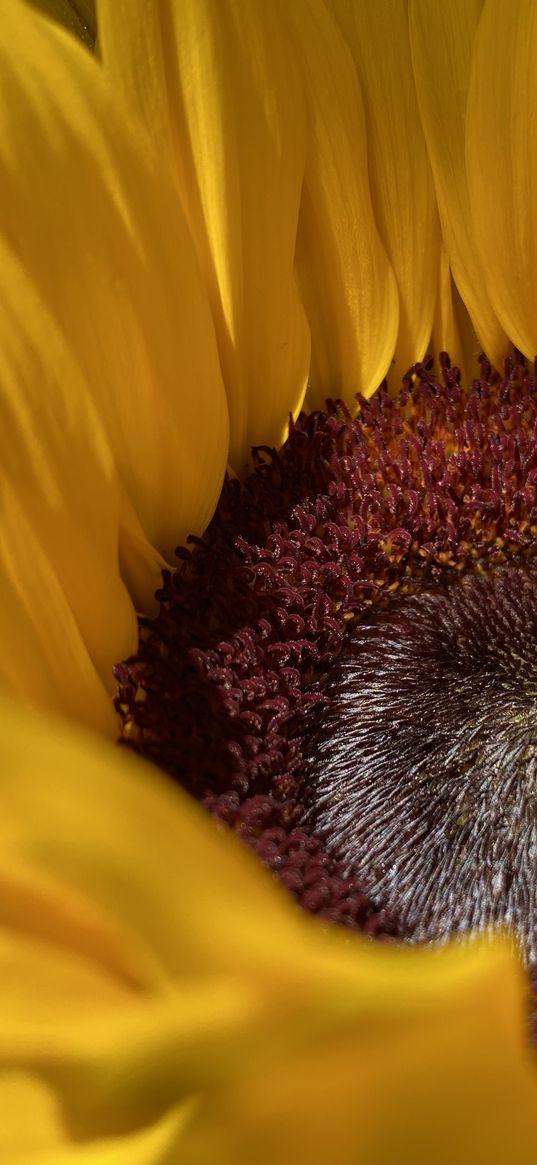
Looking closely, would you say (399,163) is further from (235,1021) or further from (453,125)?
(235,1021)

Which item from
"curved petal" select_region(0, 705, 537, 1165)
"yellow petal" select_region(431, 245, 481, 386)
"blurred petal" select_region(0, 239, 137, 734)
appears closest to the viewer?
"curved petal" select_region(0, 705, 537, 1165)

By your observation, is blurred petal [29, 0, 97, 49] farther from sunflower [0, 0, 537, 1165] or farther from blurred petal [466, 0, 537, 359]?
blurred petal [466, 0, 537, 359]

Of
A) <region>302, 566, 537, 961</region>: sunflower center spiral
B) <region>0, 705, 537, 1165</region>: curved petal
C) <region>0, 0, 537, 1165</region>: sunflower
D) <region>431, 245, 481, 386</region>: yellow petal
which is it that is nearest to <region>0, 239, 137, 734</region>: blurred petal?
<region>0, 0, 537, 1165</region>: sunflower

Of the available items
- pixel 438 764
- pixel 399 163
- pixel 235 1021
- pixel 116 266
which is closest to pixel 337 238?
pixel 399 163

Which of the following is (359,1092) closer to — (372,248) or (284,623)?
(284,623)

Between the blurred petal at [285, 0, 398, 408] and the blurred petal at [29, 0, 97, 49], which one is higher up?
the blurred petal at [29, 0, 97, 49]

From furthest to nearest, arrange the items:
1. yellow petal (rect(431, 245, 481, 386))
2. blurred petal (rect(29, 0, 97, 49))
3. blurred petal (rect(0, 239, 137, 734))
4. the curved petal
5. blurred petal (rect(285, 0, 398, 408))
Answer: yellow petal (rect(431, 245, 481, 386)), blurred petal (rect(285, 0, 398, 408)), blurred petal (rect(29, 0, 97, 49)), blurred petal (rect(0, 239, 137, 734)), the curved petal
